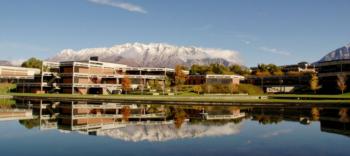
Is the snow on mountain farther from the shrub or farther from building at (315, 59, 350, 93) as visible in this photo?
building at (315, 59, 350, 93)

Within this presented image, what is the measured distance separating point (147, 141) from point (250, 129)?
12.6 metres

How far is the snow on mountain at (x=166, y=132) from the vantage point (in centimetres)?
3319

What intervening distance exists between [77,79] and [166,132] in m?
115

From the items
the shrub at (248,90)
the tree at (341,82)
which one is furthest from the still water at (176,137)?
the shrub at (248,90)

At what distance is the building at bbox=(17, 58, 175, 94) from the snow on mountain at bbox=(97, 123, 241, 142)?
103 m

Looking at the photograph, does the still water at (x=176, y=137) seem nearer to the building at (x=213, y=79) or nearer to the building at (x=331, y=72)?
the building at (x=331, y=72)

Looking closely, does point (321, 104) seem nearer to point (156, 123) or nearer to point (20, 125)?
point (156, 123)

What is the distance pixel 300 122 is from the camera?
1863 inches

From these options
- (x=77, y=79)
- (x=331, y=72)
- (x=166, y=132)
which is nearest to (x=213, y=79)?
(x=331, y=72)

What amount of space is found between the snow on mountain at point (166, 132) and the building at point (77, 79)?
103 metres

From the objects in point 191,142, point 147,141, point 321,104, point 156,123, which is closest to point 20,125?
point 156,123

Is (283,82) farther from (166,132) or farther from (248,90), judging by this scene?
(166,132)

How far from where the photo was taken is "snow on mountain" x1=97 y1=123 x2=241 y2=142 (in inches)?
1307

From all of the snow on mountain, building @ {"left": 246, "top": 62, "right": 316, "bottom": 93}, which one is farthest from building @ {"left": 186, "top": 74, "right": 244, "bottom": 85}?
the snow on mountain
